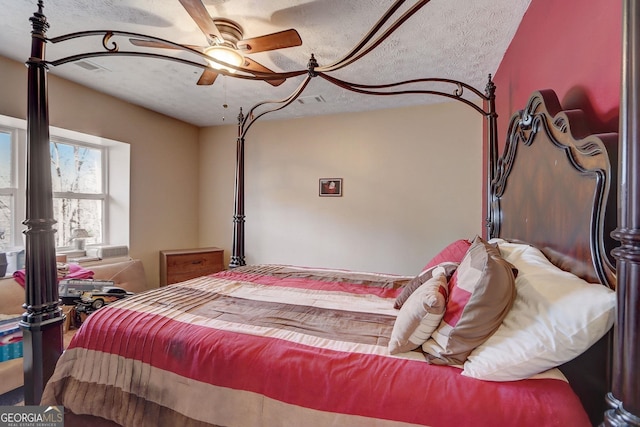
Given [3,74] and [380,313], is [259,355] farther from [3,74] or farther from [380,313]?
[3,74]

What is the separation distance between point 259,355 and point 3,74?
3345 millimetres

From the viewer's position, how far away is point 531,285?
38.4 inches

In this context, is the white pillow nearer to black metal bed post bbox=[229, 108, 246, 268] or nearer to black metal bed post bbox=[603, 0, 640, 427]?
black metal bed post bbox=[603, 0, 640, 427]

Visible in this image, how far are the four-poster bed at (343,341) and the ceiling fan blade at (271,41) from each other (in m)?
0.36

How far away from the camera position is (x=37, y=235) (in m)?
1.32

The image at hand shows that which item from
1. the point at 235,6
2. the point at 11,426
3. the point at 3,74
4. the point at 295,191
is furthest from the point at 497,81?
the point at 3,74

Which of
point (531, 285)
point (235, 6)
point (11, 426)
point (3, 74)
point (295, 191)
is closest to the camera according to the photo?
point (531, 285)

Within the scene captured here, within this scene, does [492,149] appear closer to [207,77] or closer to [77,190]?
[207,77]

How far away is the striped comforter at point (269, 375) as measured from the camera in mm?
852

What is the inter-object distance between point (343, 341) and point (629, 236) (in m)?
0.90

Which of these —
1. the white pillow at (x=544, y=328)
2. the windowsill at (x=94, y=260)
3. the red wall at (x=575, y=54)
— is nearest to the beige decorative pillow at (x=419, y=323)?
the white pillow at (x=544, y=328)

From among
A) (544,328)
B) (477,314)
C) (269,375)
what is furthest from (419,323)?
(269,375)

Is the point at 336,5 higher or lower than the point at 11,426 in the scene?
higher

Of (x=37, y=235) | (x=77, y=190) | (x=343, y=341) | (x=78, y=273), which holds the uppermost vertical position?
(x=77, y=190)
